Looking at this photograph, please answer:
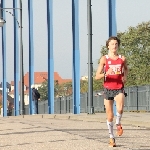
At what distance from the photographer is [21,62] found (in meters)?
38.2

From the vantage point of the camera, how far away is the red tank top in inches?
378

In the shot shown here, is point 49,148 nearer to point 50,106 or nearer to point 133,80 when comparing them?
point 50,106

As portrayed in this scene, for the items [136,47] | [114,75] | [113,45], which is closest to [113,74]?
[114,75]

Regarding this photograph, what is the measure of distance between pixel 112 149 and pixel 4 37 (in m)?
53.5

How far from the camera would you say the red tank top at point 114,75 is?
31.5ft

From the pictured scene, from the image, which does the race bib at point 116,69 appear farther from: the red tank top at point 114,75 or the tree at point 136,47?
the tree at point 136,47

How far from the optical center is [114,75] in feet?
31.5

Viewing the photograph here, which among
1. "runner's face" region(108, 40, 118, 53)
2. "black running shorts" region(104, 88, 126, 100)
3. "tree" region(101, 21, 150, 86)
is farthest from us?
"tree" region(101, 21, 150, 86)

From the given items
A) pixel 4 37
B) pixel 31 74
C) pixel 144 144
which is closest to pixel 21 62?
pixel 31 74

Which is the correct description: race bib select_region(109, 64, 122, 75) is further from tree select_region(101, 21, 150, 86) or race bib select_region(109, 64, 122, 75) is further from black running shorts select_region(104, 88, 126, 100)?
tree select_region(101, 21, 150, 86)

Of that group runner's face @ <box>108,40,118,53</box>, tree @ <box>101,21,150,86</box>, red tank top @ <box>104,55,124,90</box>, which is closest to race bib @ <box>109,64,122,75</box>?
red tank top @ <box>104,55,124,90</box>

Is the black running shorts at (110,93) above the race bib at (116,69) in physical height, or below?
below

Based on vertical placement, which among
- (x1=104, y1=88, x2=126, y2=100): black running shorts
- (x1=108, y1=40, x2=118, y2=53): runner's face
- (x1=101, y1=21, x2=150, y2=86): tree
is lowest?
(x1=104, y1=88, x2=126, y2=100): black running shorts

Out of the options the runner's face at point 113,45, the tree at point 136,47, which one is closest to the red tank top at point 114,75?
the runner's face at point 113,45
